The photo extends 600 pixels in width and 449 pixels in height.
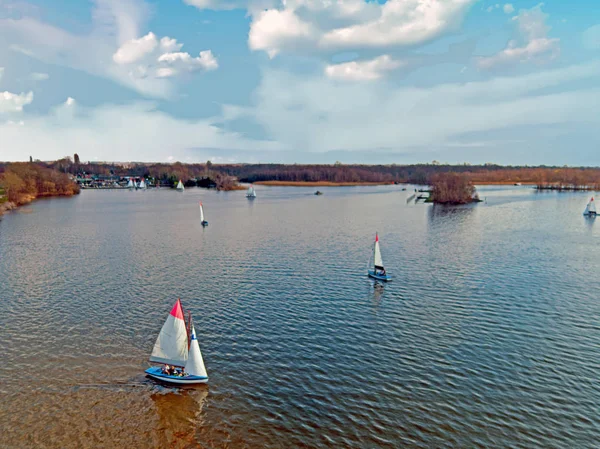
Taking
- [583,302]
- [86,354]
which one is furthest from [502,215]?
[86,354]

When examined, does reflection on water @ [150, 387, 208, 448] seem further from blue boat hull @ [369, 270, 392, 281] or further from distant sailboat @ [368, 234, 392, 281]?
distant sailboat @ [368, 234, 392, 281]

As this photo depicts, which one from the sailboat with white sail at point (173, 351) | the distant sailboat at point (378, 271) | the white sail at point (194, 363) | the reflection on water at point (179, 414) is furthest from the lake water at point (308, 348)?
the distant sailboat at point (378, 271)

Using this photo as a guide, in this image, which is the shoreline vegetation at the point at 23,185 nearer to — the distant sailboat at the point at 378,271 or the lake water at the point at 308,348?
the lake water at the point at 308,348

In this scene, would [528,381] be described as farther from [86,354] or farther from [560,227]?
[560,227]

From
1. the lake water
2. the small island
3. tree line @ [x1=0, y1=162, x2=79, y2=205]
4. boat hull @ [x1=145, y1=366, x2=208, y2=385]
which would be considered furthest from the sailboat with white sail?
tree line @ [x1=0, y1=162, x2=79, y2=205]

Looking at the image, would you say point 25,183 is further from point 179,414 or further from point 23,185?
point 179,414
